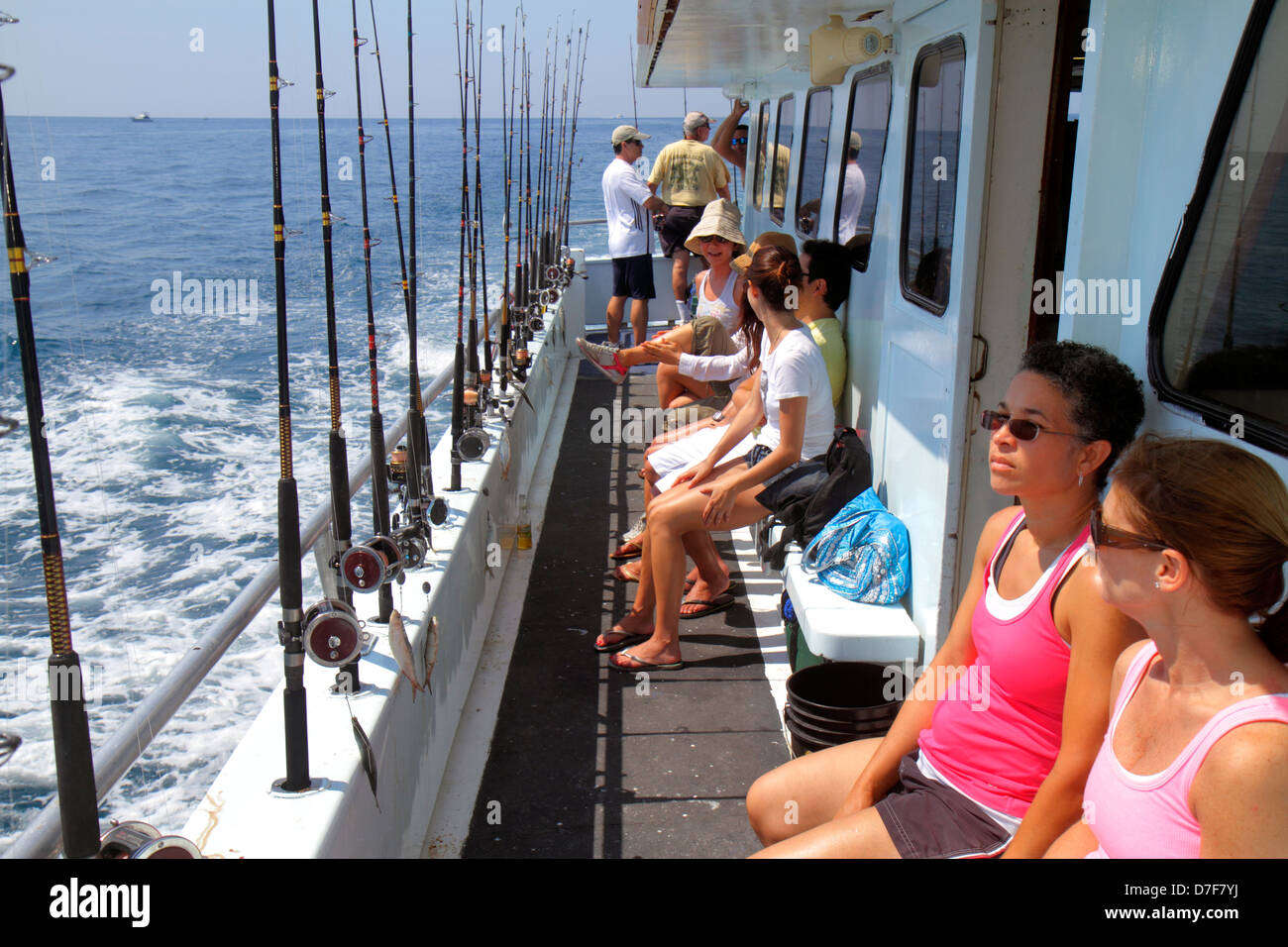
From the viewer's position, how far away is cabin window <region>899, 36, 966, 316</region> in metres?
3.13

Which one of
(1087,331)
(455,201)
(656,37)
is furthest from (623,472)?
(455,201)

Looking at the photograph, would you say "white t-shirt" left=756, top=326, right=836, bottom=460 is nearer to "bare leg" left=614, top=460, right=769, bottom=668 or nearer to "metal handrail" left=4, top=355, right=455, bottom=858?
"bare leg" left=614, top=460, right=769, bottom=668

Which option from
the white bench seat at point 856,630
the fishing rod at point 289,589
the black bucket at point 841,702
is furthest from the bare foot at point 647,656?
the fishing rod at point 289,589

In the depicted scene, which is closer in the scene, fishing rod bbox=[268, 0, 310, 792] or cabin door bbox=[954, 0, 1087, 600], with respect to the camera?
fishing rod bbox=[268, 0, 310, 792]

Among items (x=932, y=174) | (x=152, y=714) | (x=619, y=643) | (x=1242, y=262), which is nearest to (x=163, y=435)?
(x=619, y=643)

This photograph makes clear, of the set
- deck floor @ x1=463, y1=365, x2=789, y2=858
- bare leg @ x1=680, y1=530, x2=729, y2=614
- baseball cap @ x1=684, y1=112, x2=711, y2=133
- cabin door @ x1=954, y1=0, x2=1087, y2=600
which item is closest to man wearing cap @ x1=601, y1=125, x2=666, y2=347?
baseball cap @ x1=684, y1=112, x2=711, y2=133

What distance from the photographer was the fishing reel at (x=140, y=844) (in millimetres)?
1714

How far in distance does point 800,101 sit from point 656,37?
71.2 inches

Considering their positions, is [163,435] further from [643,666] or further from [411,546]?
[411,546]

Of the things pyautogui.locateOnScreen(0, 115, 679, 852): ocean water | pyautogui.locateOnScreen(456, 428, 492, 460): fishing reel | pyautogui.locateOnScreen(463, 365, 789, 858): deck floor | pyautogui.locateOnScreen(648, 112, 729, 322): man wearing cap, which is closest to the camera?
pyautogui.locateOnScreen(463, 365, 789, 858): deck floor

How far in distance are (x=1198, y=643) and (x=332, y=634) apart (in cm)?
176

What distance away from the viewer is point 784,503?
384cm

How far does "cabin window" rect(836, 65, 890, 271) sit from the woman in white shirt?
21.7 inches
